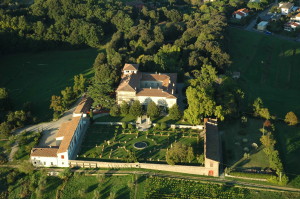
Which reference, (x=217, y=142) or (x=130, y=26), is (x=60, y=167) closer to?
(x=217, y=142)

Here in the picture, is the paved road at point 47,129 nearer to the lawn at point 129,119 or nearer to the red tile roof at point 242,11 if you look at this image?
the lawn at point 129,119

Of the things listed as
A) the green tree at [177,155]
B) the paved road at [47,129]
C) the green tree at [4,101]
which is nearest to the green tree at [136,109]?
the paved road at [47,129]

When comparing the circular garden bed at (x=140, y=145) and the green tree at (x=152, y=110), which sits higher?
the green tree at (x=152, y=110)

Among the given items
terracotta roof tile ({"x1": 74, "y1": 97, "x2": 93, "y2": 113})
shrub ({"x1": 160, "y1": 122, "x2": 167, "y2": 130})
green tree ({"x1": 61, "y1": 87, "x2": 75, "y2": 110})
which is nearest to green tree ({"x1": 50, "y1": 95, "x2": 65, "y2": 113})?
green tree ({"x1": 61, "y1": 87, "x2": 75, "y2": 110})

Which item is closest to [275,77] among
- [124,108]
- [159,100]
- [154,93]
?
[159,100]

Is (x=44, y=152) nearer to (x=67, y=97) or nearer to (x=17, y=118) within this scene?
(x=17, y=118)

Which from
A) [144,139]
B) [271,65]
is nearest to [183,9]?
[271,65]

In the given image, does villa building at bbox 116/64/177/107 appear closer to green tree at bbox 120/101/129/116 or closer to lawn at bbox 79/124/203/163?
green tree at bbox 120/101/129/116

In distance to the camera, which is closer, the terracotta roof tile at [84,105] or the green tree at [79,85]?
the terracotta roof tile at [84,105]
